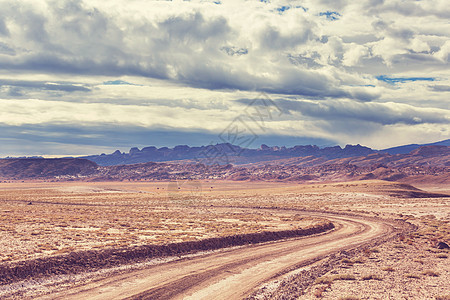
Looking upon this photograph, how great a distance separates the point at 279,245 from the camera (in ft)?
97.6

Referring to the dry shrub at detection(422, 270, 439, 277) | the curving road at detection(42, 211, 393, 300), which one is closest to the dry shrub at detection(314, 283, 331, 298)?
the curving road at detection(42, 211, 393, 300)

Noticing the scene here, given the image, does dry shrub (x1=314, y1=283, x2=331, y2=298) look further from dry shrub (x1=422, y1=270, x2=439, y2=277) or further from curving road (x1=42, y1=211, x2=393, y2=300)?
Result: dry shrub (x1=422, y1=270, x2=439, y2=277)

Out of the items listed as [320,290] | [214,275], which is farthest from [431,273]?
[214,275]

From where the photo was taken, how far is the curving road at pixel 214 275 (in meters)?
16.4

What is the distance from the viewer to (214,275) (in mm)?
19641

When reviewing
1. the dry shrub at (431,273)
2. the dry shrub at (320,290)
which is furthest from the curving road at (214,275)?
the dry shrub at (431,273)

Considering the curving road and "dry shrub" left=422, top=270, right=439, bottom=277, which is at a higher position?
the curving road

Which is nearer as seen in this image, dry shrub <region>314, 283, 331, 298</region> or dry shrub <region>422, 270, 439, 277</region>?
dry shrub <region>314, 283, 331, 298</region>

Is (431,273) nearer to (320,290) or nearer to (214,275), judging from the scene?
(320,290)

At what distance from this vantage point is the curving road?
16.4 metres

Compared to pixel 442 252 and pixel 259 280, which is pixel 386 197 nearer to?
pixel 442 252

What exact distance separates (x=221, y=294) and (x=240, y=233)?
55.1ft

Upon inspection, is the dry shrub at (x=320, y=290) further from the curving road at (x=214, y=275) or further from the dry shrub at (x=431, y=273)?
the dry shrub at (x=431, y=273)

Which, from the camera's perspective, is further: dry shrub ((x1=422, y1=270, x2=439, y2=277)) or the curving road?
dry shrub ((x1=422, y1=270, x2=439, y2=277))
